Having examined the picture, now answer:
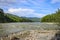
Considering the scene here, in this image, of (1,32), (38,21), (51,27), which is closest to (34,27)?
(38,21)

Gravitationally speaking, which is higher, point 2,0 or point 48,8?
point 2,0

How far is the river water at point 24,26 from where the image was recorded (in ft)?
11.9

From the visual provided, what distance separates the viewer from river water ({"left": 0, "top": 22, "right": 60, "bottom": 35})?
3631mm

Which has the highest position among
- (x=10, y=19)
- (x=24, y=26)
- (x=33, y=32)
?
(x=10, y=19)

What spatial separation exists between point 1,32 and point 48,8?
1.32 metres

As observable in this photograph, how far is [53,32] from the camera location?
3.61 meters

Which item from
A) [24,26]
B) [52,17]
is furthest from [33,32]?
[52,17]

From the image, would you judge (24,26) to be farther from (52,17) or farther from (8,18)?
(52,17)

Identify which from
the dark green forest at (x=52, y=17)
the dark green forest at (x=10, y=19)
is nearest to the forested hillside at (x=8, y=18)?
the dark green forest at (x=10, y=19)

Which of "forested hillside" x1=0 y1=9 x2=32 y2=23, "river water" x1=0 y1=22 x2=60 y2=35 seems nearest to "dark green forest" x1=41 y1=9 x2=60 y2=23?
"river water" x1=0 y1=22 x2=60 y2=35

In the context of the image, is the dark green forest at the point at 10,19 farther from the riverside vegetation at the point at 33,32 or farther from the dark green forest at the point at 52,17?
the dark green forest at the point at 52,17

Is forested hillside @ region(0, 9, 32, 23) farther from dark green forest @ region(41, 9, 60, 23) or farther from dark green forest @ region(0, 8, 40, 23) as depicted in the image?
dark green forest @ region(41, 9, 60, 23)

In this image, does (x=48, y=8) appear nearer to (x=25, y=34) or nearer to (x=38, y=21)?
(x=38, y=21)

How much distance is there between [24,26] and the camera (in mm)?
3641
